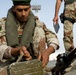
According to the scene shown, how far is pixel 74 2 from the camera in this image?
7551mm

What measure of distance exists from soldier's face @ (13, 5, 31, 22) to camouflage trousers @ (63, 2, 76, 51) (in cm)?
227

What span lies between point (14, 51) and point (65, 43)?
114 inches

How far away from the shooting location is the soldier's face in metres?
4.94

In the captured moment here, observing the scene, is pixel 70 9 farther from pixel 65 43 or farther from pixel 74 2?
pixel 65 43

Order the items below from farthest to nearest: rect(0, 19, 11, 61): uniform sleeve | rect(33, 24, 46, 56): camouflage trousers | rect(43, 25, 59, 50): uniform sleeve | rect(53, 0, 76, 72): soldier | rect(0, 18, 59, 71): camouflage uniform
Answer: rect(53, 0, 76, 72): soldier
rect(33, 24, 46, 56): camouflage trousers
rect(0, 18, 59, 71): camouflage uniform
rect(43, 25, 59, 50): uniform sleeve
rect(0, 19, 11, 61): uniform sleeve

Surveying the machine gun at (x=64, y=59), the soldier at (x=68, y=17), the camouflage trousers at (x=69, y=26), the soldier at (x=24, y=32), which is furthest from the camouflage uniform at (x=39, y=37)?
the soldier at (x=68, y=17)

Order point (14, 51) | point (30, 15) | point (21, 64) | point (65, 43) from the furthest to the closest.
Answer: point (65, 43) → point (30, 15) → point (14, 51) → point (21, 64)

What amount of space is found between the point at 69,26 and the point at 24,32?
2.44m

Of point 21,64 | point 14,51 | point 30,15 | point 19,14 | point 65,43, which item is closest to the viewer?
point 21,64

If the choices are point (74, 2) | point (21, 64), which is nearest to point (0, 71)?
point (21, 64)

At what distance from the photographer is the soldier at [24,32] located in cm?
501

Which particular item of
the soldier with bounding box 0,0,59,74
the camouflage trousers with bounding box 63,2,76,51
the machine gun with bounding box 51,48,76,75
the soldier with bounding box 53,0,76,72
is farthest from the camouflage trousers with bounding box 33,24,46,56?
the soldier with bounding box 53,0,76,72

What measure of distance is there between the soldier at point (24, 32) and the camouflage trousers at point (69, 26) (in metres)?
1.94

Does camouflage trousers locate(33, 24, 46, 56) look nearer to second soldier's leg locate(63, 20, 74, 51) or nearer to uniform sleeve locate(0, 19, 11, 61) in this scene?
uniform sleeve locate(0, 19, 11, 61)
